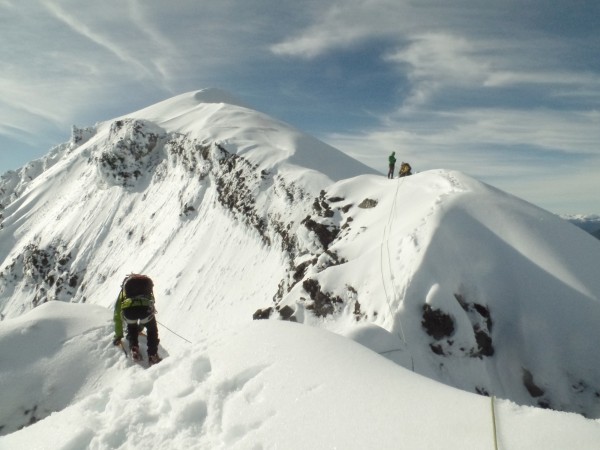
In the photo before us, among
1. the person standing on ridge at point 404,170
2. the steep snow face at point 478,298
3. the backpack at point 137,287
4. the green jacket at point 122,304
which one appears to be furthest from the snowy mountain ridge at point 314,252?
the backpack at point 137,287

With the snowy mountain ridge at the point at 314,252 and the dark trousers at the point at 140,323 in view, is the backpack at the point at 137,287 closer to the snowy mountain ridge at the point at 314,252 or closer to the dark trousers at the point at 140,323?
the dark trousers at the point at 140,323

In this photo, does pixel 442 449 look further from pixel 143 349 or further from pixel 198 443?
pixel 143 349

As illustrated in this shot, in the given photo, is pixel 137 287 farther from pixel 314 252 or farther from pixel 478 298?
pixel 314 252

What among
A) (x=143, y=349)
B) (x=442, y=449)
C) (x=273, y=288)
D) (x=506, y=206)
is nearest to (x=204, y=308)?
(x=273, y=288)

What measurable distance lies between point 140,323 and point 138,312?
26 centimetres

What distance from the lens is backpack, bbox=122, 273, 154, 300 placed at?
27.7 ft

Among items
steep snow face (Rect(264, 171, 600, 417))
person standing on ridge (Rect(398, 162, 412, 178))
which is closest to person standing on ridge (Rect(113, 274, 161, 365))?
steep snow face (Rect(264, 171, 600, 417))

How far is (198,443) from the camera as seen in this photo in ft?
12.5

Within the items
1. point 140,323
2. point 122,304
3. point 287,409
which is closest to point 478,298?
point 287,409

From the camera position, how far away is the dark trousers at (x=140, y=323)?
27.4 ft

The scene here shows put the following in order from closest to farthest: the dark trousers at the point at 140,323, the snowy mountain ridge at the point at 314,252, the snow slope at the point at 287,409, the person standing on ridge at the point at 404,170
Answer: the snow slope at the point at 287,409 < the dark trousers at the point at 140,323 < the snowy mountain ridge at the point at 314,252 < the person standing on ridge at the point at 404,170

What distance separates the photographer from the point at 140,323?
27.7 ft

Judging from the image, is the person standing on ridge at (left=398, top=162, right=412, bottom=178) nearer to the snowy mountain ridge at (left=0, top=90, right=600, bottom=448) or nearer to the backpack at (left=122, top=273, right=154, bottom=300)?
the snowy mountain ridge at (left=0, top=90, right=600, bottom=448)

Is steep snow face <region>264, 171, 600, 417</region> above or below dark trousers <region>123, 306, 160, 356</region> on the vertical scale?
above
